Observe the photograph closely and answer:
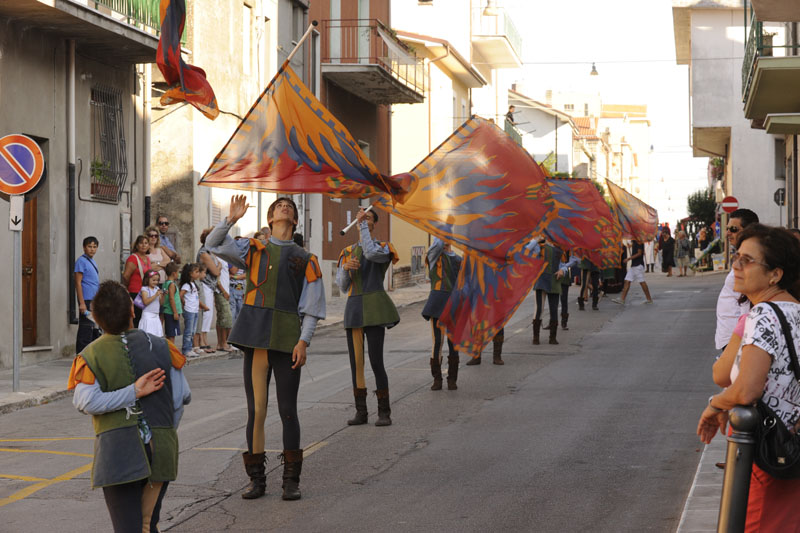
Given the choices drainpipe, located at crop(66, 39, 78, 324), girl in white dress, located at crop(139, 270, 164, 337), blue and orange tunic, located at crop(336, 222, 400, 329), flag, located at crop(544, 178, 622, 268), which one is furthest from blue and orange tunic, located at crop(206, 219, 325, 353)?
drainpipe, located at crop(66, 39, 78, 324)

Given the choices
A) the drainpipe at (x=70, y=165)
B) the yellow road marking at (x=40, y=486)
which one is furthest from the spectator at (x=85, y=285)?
the yellow road marking at (x=40, y=486)

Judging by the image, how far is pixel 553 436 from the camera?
391 inches

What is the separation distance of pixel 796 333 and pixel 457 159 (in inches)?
246

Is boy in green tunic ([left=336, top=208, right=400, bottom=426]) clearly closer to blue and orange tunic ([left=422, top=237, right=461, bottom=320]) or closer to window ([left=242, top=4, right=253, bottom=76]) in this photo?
blue and orange tunic ([left=422, top=237, right=461, bottom=320])

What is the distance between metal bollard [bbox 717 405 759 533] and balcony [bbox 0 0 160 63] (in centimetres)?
1368

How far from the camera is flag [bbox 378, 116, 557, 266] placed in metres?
9.94

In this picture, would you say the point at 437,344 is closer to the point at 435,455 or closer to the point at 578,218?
the point at 578,218

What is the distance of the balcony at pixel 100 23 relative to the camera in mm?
16183

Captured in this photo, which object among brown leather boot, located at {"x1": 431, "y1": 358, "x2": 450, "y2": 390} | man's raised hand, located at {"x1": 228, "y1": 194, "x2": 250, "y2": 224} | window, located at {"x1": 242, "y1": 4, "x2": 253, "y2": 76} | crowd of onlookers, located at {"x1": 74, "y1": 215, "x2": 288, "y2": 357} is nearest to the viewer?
man's raised hand, located at {"x1": 228, "y1": 194, "x2": 250, "y2": 224}

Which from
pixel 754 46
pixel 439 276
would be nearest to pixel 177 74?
pixel 439 276

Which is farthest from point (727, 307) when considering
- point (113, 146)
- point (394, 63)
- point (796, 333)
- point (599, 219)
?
point (394, 63)

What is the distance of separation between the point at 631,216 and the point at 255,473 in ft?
55.7

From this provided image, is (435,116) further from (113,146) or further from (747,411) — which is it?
(747,411)

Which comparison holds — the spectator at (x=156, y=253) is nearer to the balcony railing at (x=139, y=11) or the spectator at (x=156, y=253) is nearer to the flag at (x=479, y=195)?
the balcony railing at (x=139, y=11)
